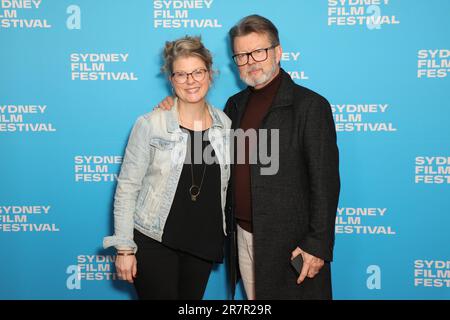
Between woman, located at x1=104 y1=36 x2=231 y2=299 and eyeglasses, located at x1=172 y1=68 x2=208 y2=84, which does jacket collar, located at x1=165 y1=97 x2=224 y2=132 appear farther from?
eyeglasses, located at x1=172 y1=68 x2=208 y2=84

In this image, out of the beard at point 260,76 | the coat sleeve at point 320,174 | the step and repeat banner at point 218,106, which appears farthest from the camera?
the step and repeat banner at point 218,106

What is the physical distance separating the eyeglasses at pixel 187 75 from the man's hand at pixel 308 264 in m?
0.75

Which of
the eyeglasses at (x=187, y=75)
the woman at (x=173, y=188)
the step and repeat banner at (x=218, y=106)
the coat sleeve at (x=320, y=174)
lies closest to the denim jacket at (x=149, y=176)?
the woman at (x=173, y=188)

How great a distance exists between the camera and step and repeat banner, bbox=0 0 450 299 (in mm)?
2068

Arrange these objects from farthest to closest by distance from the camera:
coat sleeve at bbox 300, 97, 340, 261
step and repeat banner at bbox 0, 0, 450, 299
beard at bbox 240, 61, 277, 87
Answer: step and repeat banner at bbox 0, 0, 450, 299 < beard at bbox 240, 61, 277, 87 < coat sleeve at bbox 300, 97, 340, 261

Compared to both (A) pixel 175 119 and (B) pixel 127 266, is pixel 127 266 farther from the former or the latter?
(A) pixel 175 119

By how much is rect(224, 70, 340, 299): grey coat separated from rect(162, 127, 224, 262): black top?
117 millimetres

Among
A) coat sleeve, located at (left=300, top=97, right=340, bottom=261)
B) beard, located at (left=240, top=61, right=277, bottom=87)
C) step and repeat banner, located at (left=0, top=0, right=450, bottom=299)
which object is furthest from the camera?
step and repeat banner, located at (left=0, top=0, right=450, bottom=299)

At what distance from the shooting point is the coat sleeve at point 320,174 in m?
1.54

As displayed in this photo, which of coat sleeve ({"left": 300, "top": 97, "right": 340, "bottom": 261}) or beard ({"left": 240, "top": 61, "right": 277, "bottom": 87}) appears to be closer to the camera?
coat sleeve ({"left": 300, "top": 97, "right": 340, "bottom": 261})

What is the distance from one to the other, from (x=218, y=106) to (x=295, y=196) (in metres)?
0.75

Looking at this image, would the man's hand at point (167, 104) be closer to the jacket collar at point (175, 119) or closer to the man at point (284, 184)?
the jacket collar at point (175, 119)

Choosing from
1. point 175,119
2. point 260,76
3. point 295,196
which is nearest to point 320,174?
point 295,196

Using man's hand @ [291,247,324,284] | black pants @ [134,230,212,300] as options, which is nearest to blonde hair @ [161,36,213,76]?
black pants @ [134,230,212,300]
